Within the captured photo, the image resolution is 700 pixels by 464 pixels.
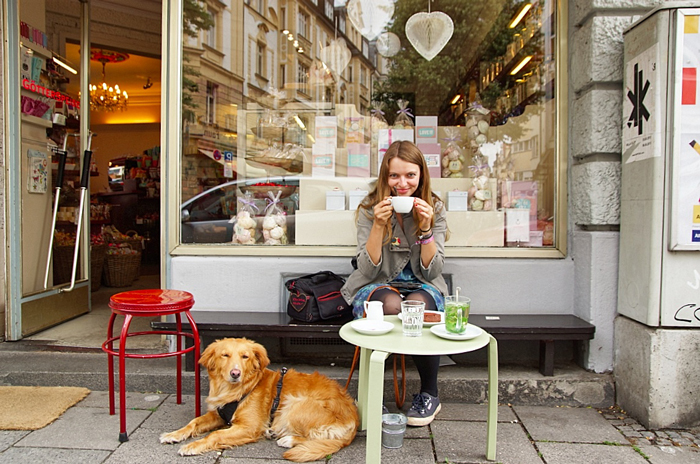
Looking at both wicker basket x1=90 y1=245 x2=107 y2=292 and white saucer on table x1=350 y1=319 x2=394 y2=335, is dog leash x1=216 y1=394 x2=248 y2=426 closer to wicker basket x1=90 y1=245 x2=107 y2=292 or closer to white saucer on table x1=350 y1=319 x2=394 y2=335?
white saucer on table x1=350 y1=319 x2=394 y2=335

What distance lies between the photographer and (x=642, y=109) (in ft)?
10.4

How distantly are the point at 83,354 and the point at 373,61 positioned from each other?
3401 millimetres

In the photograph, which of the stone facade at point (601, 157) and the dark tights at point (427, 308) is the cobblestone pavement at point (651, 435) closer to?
the stone facade at point (601, 157)

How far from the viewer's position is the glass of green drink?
94.7 inches

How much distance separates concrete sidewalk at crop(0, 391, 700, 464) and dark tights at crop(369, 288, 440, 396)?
0.25 metres

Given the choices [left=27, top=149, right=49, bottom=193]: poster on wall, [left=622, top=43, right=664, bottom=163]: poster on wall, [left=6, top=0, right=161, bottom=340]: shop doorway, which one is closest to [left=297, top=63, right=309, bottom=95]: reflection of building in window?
[left=6, top=0, right=161, bottom=340]: shop doorway

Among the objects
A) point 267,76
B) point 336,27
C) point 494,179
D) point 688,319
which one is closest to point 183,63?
point 267,76

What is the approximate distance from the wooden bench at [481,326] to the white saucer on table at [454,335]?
0.86 meters

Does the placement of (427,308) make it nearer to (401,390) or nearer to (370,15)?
(401,390)

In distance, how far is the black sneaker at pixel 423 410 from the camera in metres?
2.95

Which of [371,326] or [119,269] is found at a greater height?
[371,326]

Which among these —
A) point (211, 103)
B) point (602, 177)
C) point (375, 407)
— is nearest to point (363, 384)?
point (375, 407)

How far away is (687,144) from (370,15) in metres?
2.88

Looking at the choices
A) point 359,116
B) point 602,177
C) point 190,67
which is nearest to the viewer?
point 602,177
